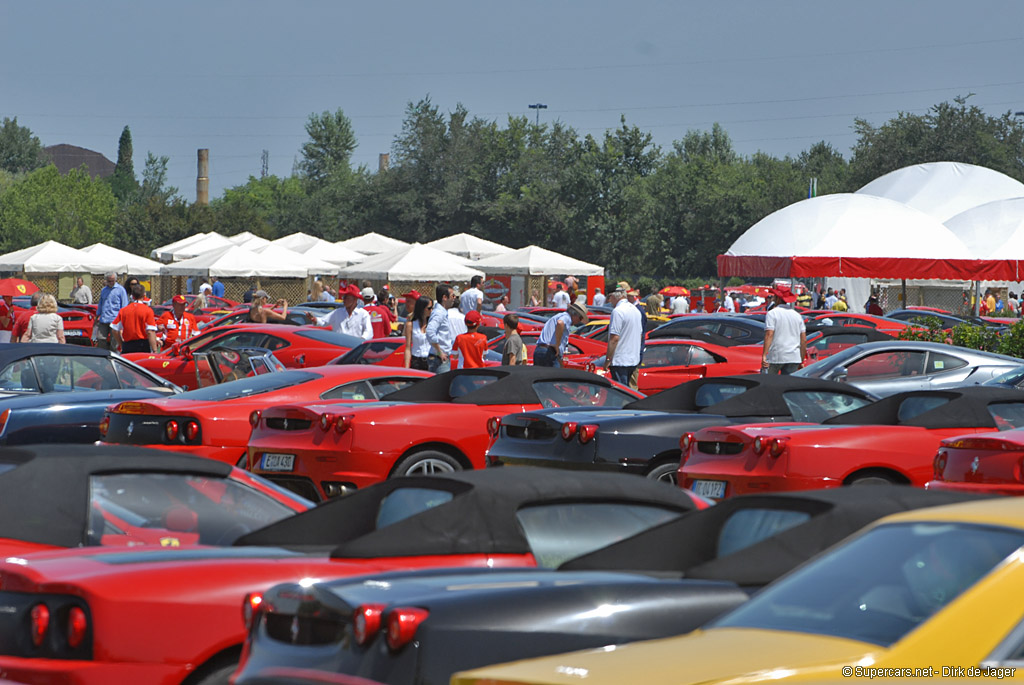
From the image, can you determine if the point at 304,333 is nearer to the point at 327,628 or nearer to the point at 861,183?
the point at 327,628

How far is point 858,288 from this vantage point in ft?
175

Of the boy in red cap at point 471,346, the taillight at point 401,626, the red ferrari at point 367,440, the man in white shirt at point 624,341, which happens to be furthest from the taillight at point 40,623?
the man in white shirt at point 624,341

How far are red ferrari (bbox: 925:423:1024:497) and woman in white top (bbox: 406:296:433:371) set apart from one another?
28.7ft

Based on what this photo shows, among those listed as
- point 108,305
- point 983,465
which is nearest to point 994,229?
point 108,305

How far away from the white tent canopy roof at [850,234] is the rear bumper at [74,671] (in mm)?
Result: 30213

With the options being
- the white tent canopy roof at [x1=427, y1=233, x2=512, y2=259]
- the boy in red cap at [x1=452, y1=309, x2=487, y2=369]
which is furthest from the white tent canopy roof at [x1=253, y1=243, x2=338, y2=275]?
the boy in red cap at [x1=452, y1=309, x2=487, y2=369]

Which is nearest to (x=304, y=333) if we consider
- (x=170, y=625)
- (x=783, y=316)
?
(x=783, y=316)

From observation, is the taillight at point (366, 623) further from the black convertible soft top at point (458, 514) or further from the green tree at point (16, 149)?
the green tree at point (16, 149)

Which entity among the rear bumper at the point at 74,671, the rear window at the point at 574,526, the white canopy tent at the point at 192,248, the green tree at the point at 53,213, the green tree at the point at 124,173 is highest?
the green tree at the point at 124,173

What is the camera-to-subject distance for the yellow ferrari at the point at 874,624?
3255mm

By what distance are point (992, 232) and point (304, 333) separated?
29.6 metres

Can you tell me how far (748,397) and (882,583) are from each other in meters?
8.20

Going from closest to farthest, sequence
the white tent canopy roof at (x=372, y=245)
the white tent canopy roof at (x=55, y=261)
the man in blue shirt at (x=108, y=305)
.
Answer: the man in blue shirt at (x=108, y=305), the white tent canopy roof at (x=55, y=261), the white tent canopy roof at (x=372, y=245)

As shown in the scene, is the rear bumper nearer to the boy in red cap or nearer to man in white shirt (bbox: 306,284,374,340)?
the boy in red cap
